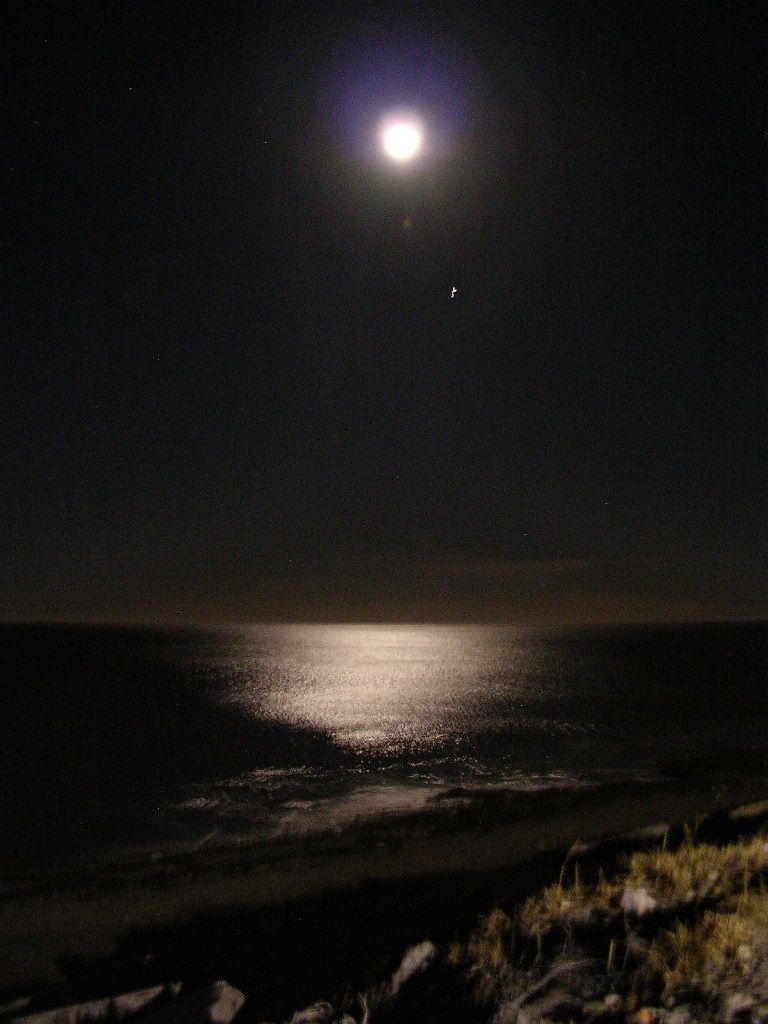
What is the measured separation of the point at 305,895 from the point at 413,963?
6.86 meters

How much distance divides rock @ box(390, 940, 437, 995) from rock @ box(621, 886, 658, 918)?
2642 mm

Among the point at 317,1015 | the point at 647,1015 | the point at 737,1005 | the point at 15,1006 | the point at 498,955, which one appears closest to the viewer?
the point at 737,1005

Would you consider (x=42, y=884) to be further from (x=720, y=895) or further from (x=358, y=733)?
(x=358, y=733)

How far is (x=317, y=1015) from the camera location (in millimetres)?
7039

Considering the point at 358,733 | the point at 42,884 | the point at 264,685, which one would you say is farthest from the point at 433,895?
the point at 264,685

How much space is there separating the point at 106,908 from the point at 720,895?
1155 centimetres

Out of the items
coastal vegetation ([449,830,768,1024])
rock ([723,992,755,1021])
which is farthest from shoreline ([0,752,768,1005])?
rock ([723,992,755,1021])

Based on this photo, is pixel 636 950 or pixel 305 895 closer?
pixel 636 950

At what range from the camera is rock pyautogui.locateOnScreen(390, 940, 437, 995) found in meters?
7.70

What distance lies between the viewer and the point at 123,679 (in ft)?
256

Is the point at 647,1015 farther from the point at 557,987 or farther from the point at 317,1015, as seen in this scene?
the point at 317,1015

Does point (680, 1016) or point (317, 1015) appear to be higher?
point (680, 1016)

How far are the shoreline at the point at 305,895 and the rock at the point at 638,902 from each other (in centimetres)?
309

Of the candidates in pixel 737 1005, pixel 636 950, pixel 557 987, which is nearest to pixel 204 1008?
pixel 557 987
